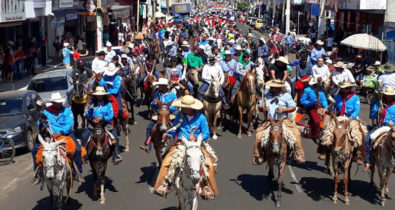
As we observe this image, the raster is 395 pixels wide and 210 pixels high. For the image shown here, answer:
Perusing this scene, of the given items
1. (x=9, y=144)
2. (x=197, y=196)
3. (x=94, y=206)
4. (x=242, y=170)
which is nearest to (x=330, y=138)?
(x=242, y=170)

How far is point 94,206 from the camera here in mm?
10953

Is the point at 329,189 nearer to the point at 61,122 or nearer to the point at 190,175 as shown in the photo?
the point at 190,175

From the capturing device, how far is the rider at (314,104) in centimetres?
1339

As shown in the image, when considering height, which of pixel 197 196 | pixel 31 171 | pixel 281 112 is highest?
pixel 281 112

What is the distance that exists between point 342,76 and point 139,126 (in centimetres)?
682

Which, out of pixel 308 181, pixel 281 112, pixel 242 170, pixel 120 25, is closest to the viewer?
pixel 281 112

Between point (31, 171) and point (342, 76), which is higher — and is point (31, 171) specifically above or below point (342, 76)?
below

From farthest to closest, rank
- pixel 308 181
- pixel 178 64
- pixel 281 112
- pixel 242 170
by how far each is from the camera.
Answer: pixel 178 64
pixel 242 170
pixel 308 181
pixel 281 112

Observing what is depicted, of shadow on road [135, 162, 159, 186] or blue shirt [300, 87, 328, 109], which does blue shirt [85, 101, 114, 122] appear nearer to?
shadow on road [135, 162, 159, 186]

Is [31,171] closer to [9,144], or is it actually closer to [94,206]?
[9,144]

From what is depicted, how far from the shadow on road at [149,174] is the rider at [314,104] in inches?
156

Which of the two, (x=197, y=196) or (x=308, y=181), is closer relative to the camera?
(x=197, y=196)

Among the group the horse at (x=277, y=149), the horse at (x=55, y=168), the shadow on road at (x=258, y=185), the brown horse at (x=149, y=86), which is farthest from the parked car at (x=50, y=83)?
the horse at (x=277, y=149)

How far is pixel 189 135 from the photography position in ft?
32.0
